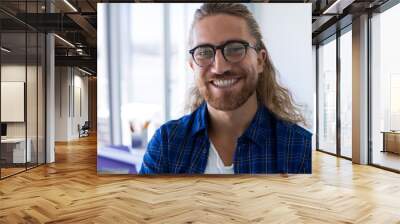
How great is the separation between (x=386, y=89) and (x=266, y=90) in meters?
2.96

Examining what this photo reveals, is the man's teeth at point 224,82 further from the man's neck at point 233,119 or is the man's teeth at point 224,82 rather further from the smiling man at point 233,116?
the man's neck at point 233,119

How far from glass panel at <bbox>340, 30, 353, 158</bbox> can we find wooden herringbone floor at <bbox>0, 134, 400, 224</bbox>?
2.02 meters

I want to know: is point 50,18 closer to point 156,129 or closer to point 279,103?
point 156,129

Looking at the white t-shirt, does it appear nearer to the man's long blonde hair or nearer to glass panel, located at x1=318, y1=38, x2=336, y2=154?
the man's long blonde hair

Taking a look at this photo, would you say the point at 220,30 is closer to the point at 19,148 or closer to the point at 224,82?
the point at 224,82

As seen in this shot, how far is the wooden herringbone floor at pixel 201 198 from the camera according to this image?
4031mm

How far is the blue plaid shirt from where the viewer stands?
240 inches

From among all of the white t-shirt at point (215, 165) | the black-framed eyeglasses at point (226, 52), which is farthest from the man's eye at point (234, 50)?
the white t-shirt at point (215, 165)

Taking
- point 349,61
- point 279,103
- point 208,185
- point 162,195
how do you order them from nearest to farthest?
point 162,195 → point 208,185 → point 279,103 → point 349,61

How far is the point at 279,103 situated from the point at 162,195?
236cm

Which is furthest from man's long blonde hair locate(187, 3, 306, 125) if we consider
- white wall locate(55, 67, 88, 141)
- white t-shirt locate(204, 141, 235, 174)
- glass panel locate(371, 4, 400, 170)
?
white wall locate(55, 67, 88, 141)

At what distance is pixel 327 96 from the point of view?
10703 millimetres

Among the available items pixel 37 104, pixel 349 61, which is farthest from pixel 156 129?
pixel 349 61

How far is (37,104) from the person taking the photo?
7922mm
